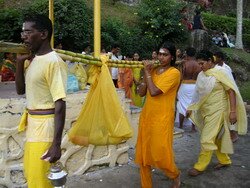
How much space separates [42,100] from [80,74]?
190 centimetres

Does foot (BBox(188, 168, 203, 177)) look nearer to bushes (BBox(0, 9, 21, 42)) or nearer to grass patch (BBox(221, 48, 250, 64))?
bushes (BBox(0, 9, 21, 42))

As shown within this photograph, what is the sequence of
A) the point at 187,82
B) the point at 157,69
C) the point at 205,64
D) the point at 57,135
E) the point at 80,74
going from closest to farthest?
the point at 57,135 < the point at 157,69 < the point at 80,74 < the point at 205,64 < the point at 187,82

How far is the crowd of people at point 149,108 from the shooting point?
281cm

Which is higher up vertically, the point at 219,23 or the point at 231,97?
the point at 219,23

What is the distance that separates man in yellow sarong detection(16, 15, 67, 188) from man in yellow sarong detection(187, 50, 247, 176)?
2592mm

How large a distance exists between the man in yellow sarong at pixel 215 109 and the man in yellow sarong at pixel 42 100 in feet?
8.50

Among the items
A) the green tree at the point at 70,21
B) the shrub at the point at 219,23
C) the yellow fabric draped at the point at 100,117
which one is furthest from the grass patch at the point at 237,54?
the yellow fabric draped at the point at 100,117

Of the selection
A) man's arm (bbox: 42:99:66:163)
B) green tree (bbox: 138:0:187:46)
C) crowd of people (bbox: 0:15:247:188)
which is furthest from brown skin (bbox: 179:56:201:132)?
green tree (bbox: 138:0:187:46)

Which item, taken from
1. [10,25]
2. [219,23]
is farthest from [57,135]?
[219,23]

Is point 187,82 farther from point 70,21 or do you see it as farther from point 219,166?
point 70,21

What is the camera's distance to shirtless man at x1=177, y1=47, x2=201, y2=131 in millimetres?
7484

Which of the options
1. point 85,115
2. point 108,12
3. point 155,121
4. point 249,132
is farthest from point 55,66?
point 108,12

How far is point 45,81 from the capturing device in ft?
9.25

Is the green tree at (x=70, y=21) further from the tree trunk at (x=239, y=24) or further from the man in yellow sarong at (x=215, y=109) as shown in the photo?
the tree trunk at (x=239, y=24)
